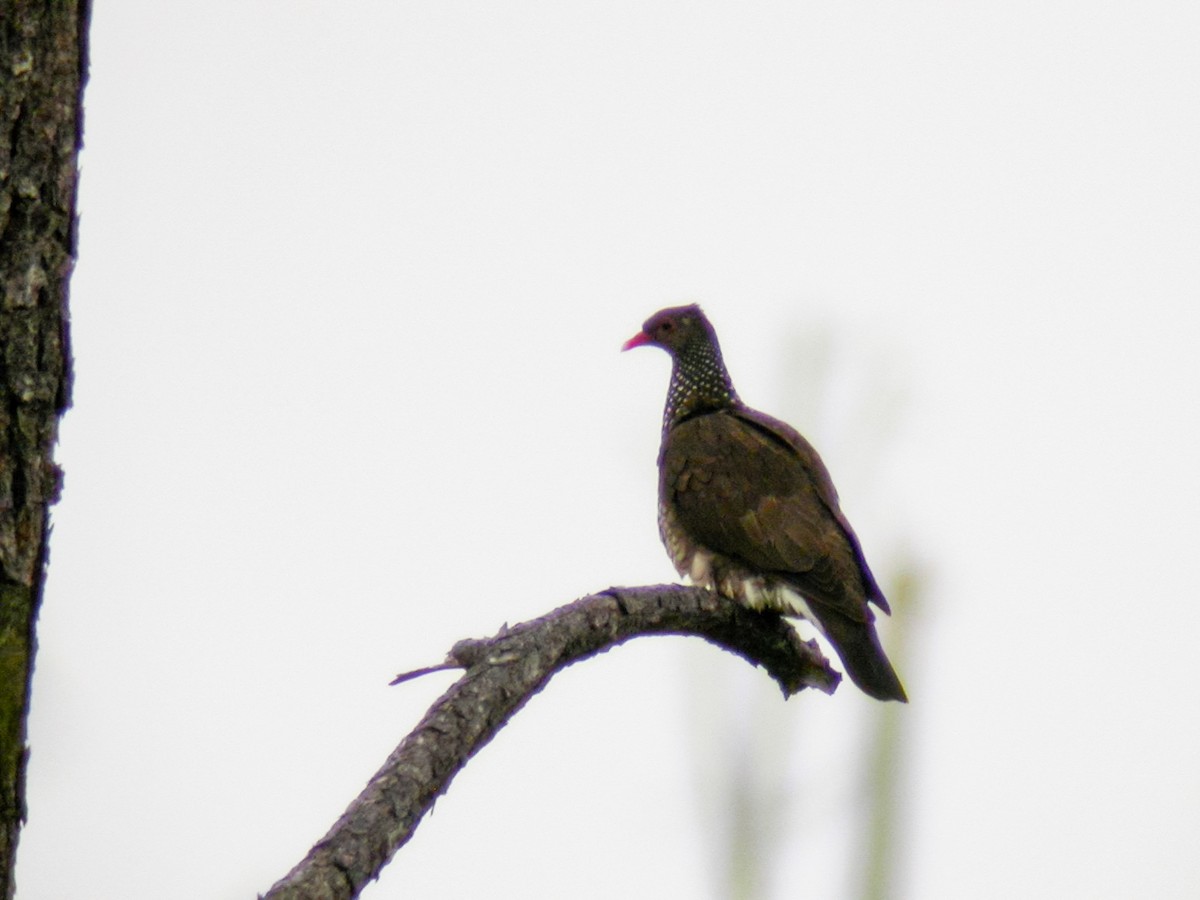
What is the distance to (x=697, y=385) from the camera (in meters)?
5.70

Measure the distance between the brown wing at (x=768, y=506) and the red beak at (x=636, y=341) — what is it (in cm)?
88

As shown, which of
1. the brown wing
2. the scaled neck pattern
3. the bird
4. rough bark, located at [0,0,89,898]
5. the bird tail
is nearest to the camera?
rough bark, located at [0,0,89,898]

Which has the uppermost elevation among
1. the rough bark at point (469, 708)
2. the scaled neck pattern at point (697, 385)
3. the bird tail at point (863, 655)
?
the scaled neck pattern at point (697, 385)

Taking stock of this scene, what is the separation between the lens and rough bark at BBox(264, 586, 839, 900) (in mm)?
1779

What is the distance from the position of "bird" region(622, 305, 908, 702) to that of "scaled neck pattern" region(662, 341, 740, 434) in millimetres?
200

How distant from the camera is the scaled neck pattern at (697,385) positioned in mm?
5648

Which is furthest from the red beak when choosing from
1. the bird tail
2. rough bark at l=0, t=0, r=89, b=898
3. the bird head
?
rough bark at l=0, t=0, r=89, b=898

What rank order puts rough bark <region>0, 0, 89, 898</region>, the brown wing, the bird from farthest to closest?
1. the brown wing
2. the bird
3. rough bark <region>0, 0, 89, 898</region>

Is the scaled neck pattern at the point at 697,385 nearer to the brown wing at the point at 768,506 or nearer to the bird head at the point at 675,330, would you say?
the bird head at the point at 675,330

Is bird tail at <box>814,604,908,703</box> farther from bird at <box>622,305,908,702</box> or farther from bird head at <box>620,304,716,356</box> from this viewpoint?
bird head at <box>620,304,716,356</box>

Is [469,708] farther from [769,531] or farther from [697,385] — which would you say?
[697,385]

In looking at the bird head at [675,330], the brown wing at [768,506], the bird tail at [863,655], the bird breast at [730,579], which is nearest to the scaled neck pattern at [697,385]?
the bird head at [675,330]

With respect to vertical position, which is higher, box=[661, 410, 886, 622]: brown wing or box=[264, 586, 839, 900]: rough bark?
box=[661, 410, 886, 622]: brown wing

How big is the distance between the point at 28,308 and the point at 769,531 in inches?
127
